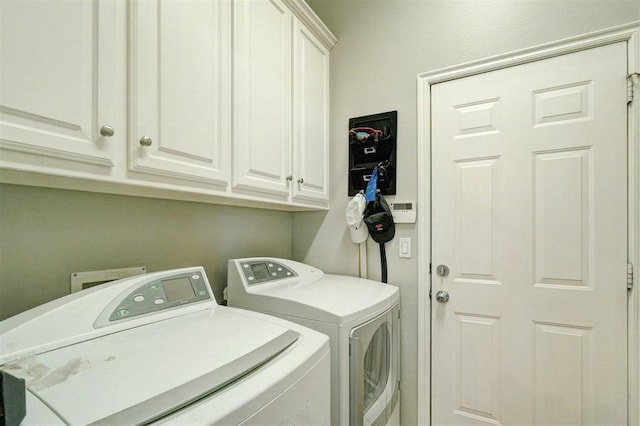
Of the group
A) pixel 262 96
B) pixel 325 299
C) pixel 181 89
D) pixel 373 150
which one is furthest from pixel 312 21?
pixel 325 299

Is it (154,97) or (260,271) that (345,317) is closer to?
(260,271)

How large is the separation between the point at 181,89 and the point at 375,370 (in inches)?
57.8

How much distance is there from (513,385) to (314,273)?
1197mm

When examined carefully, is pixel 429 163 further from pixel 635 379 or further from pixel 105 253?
pixel 105 253

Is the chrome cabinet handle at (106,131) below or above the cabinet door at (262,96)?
below

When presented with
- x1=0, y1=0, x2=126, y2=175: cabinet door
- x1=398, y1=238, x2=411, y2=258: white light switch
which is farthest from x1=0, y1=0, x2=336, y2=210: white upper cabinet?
x1=398, y1=238, x2=411, y2=258: white light switch

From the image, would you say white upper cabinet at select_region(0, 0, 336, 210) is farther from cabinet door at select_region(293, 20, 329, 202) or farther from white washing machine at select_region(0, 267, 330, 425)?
white washing machine at select_region(0, 267, 330, 425)

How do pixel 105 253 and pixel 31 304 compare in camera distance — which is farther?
pixel 105 253

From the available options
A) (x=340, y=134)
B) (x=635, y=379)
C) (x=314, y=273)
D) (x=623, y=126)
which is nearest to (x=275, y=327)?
(x=314, y=273)

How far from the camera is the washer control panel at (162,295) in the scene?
0.96 meters

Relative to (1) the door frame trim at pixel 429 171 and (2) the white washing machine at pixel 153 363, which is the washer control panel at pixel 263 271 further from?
(1) the door frame trim at pixel 429 171

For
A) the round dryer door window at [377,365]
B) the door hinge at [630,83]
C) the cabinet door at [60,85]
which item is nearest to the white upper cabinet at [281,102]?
the cabinet door at [60,85]

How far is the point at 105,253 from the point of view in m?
1.15

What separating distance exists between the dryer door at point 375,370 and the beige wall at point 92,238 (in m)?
0.84
